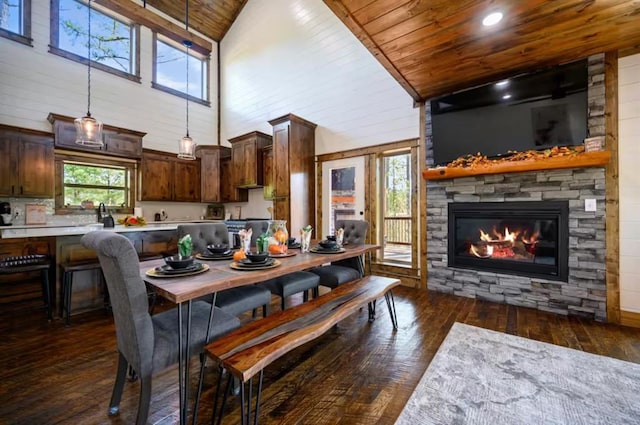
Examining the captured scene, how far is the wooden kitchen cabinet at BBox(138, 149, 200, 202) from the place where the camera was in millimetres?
5613

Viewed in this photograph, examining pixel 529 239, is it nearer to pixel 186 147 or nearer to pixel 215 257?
pixel 215 257

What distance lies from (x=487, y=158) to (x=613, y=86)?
4.20 feet

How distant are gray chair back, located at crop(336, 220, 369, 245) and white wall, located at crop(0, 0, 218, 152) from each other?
4.99 metres

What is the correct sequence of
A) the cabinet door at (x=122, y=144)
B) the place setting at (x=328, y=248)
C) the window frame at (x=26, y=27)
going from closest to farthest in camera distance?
the place setting at (x=328, y=248) < the window frame at (x=26, y=27) < the cabinet door at (x=122, y=144)

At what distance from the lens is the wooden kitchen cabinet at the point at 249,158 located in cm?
570

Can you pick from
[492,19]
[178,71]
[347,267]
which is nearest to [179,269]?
[347,267]

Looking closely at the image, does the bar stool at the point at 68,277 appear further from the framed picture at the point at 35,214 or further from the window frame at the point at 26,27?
the window frame at the point at 26,27

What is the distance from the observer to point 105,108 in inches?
210

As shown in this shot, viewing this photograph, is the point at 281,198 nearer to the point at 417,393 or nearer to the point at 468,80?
the point at 468,80

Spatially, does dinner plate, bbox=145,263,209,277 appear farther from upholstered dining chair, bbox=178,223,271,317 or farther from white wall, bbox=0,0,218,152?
white wall, bbox=0,0,218,152

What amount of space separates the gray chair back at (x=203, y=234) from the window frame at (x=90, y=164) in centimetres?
368

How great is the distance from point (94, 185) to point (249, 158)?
2.94 m

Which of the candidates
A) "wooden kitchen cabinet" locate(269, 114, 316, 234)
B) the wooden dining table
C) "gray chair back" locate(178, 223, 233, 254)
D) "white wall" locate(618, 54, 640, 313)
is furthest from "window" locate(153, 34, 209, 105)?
"white wall" locate(618, 54, 640, 313)

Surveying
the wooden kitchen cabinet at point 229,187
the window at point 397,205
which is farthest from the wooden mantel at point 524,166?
the wooden kitchen cabinet at point 229,187
